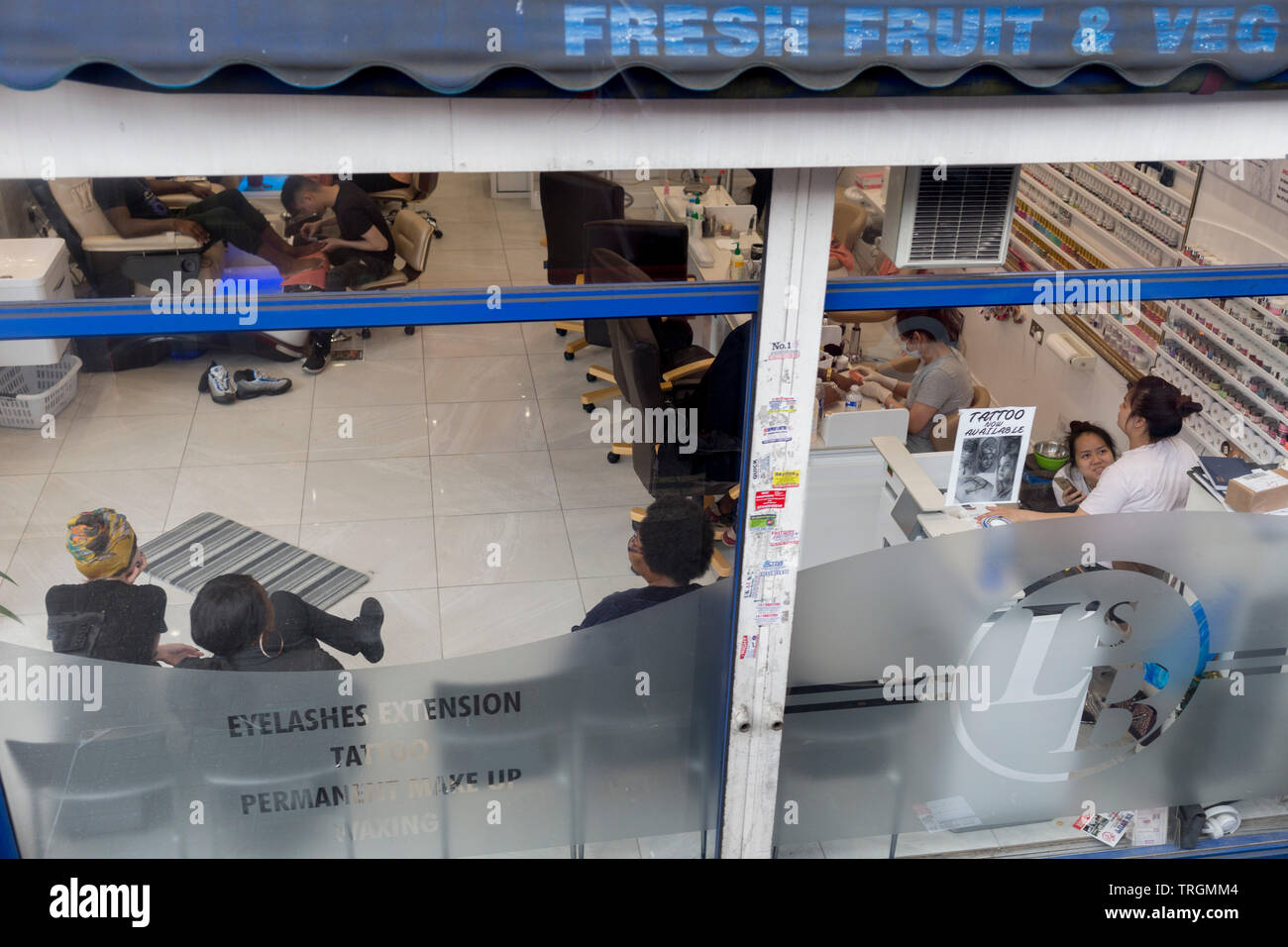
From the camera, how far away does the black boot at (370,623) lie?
349cm

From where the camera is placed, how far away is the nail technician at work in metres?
3.78

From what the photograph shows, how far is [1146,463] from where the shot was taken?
3.86m

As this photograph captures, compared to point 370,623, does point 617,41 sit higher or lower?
higher

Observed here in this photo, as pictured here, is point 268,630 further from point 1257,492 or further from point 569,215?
point 1257,492

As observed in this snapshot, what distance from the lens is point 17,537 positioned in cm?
324

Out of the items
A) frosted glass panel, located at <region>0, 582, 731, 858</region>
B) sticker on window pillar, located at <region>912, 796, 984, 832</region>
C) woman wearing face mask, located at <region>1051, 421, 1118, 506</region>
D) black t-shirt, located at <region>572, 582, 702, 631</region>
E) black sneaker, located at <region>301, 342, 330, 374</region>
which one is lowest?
sticker on window pillar, located at <region>912, 796, 984, 832</region>

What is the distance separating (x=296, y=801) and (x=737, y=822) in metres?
1.48

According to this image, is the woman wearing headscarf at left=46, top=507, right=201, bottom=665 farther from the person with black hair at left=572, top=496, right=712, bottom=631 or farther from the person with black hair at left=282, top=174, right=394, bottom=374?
the person with black hair at left=572, top=496, right=712, bottom=631

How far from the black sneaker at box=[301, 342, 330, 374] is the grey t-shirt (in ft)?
6.03

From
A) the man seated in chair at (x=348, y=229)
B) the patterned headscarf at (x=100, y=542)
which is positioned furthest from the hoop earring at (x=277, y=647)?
the man seated in chair at (x=348, y=229)

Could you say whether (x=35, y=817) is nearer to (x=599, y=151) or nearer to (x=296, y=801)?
(x=296, y=801)

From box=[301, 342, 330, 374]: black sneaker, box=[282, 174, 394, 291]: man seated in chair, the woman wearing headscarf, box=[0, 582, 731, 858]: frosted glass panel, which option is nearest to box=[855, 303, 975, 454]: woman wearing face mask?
box=[0, 582, 731, 858]: frosted glass panel

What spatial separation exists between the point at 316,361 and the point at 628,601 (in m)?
1.23

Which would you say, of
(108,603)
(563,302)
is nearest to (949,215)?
(563,302)
